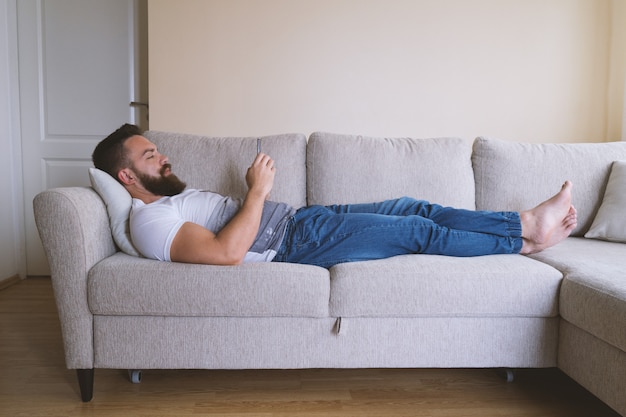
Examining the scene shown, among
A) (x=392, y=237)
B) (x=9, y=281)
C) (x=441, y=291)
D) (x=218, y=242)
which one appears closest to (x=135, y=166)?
(x=218, y=242)

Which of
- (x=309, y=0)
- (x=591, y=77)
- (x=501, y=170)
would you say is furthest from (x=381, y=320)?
(x=591, y=77)

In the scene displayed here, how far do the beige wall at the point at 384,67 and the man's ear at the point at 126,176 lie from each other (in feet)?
3.72

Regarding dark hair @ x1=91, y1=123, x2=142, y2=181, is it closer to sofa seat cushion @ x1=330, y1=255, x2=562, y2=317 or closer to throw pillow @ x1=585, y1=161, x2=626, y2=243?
sofa seat cushion @ x1=330, y1=255, x2=562, y2=317

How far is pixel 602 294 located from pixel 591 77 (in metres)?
2.01

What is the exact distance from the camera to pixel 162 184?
1.82 m

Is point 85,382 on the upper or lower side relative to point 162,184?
lower

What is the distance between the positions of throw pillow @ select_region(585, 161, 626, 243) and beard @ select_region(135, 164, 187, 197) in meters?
1.75

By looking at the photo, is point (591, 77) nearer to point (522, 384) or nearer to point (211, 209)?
point (522, 384)

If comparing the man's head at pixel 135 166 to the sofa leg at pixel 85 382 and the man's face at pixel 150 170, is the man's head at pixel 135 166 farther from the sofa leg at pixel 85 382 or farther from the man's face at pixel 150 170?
the sofa leg at pixel 85 382

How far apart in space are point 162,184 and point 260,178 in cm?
39

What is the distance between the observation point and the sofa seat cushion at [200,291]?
1.48 m

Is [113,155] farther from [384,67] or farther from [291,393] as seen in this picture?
[384,67]

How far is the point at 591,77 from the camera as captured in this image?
113 inches

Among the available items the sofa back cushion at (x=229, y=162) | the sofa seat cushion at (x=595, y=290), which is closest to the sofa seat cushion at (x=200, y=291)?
the sofa back cushion at (x=229, y=162)
